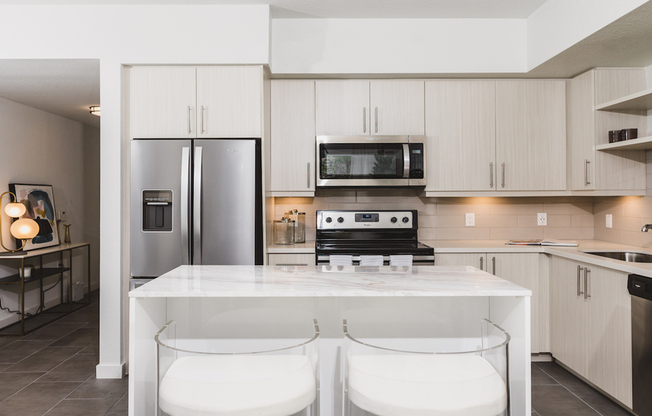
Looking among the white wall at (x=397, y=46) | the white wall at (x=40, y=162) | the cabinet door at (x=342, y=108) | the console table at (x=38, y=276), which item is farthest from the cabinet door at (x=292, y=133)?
the white wall at (x=40, y=162)

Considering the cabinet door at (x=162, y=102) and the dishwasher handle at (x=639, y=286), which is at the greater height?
the cabinet door at (x=162, y=102)

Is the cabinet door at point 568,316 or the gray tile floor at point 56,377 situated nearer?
the gray tile floor at point 56,377

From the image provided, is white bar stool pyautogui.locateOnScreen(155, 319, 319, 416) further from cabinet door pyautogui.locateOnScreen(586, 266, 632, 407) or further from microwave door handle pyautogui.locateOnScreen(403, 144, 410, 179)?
microwave door handle pyautogui.locateOnScreen(403, 144, 410, 179)

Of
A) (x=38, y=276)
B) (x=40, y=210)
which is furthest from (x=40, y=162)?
(x=38, y=276)

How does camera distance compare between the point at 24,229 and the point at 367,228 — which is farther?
the point at 24,229

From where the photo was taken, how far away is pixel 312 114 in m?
3.31

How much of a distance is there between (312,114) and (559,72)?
1863 mm

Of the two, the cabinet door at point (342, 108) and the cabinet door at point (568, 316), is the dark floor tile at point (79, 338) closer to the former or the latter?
the cabinet door at point (342, 108)

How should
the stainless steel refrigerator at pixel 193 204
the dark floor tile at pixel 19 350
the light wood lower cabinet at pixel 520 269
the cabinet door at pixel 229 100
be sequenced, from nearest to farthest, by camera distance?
the stainless steel refrigerator at pixel 193 204 → the cabinet door at pixel 229 100 → the light wood lower cabinet at pixel 520 269 → the dark floor tile at pixel 19 350

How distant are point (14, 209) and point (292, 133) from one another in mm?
2706

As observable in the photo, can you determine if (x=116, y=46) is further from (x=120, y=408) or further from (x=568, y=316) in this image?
(x=568, y=316)

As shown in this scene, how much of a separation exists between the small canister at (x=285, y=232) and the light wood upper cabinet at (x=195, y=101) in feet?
2.51

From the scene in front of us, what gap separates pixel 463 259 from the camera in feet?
10.1

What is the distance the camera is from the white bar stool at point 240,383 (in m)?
1.23
